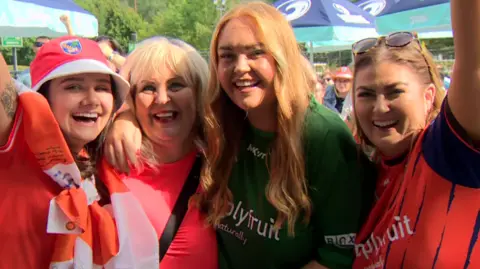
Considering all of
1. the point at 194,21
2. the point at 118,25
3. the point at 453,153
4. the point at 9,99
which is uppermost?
the point at 9,99

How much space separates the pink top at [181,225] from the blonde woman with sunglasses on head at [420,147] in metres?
0.74

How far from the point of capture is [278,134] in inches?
81.7

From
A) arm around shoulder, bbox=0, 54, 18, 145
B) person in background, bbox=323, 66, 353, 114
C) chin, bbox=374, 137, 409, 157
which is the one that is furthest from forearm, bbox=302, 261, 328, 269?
person in background, bbox=323, 66, 353, 114

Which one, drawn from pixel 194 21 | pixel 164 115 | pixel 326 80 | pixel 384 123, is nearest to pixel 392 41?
pixel 384 123

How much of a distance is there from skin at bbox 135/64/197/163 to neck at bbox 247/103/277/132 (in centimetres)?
36

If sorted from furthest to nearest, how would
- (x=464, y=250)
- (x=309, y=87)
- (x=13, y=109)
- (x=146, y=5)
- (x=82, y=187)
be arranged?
1. (x=146, y=5)
2. (x=309, y=87)
3. (x=82, y=187)
4. (x=13, y=109)
5. (x=464, y=250)

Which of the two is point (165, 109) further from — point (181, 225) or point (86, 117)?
point (181, 225)

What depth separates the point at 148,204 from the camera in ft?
7.13

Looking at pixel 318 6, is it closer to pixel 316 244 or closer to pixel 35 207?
pixel 316 244

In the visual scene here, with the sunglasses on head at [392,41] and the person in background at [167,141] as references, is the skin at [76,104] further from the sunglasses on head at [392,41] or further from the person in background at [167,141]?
the sunglasses on head at [392,41]

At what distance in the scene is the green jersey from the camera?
6.42 ft

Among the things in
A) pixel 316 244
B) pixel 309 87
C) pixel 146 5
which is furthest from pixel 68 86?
pixel 146 5

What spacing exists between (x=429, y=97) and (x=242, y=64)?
0.83 metres

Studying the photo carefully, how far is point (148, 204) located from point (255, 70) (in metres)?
0.84
